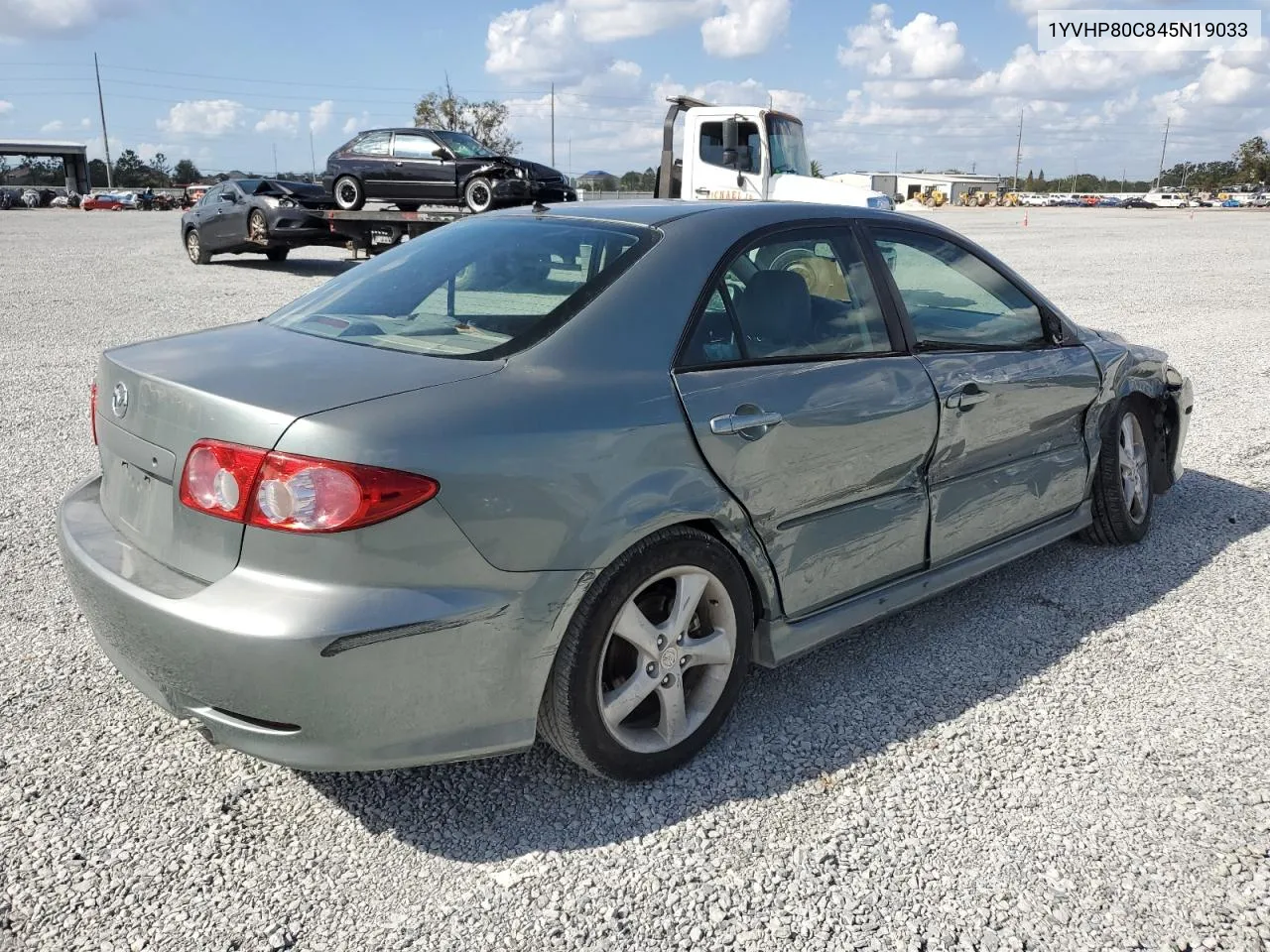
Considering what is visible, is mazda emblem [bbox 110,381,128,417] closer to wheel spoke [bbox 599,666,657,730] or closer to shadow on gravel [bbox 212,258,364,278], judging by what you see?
wheel spoke [bbox 599,666,657,730]

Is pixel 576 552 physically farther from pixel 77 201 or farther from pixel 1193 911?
pixel 77 201

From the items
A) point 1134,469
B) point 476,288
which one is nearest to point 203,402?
point 476,288

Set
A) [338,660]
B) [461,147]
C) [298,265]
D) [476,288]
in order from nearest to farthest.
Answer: [338,660] < [476,288] < [461,147] < [298,265]

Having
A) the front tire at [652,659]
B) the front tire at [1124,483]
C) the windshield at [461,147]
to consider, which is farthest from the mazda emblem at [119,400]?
the windshield at [461,147]

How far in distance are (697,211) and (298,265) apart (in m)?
18.0

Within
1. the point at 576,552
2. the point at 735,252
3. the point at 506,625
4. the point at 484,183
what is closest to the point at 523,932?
the point at 506,625

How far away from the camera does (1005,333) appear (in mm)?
3932

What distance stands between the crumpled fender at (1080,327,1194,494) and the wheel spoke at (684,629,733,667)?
2198 mm

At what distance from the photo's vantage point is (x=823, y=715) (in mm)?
3213

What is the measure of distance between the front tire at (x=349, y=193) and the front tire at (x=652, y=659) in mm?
16026

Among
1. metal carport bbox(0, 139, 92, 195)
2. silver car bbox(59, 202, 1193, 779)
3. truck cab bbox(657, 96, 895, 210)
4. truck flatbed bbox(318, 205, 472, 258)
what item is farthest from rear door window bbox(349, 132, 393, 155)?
metal carport bbox(0, 139, 92, 195)

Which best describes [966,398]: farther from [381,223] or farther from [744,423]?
[381,223]

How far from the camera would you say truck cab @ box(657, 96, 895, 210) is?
14828 millimetres

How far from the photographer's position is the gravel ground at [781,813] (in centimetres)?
229
